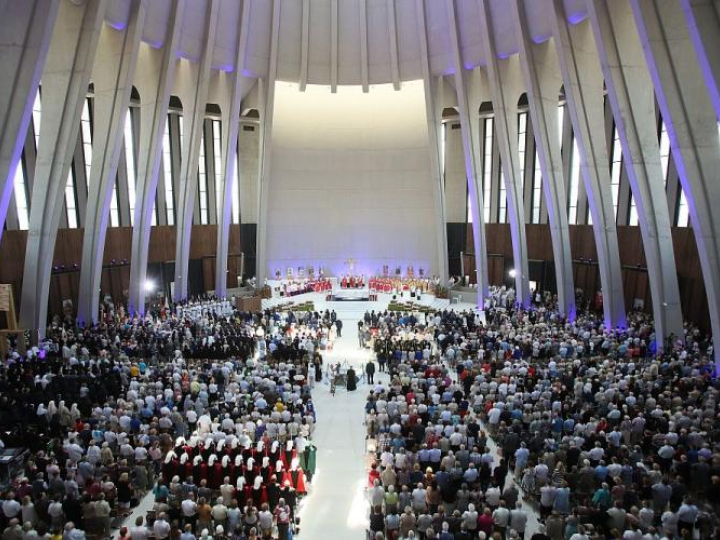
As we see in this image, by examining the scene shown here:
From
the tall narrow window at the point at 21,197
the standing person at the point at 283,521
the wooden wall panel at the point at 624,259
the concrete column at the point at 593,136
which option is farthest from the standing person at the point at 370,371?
the tall narrow window at the point at 21,197

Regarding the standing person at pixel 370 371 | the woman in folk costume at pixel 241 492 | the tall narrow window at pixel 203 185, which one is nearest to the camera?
the woman in folk costume at pixel 241 492

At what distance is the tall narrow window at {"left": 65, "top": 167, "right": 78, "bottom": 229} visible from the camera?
28755 mm

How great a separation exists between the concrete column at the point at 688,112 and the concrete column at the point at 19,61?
15350mm

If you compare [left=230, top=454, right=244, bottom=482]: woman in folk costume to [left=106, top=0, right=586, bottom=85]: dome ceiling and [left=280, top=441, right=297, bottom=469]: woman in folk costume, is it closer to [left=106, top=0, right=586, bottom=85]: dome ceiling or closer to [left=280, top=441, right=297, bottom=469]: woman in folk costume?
[left=280, top=441, right=297, bottom=469]: woman in folk costume

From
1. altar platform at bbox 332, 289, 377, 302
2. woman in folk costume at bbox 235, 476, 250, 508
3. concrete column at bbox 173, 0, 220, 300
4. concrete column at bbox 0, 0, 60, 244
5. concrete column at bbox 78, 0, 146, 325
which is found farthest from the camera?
altar platform at bbox 332, 289, 377, 302

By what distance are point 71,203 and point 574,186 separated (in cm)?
2474

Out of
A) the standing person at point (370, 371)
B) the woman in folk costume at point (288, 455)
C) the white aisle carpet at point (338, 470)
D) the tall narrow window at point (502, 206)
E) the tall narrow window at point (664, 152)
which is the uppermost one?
the tall narrow window at point (664, 152)

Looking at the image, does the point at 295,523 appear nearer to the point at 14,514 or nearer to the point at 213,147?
the point at 14,514

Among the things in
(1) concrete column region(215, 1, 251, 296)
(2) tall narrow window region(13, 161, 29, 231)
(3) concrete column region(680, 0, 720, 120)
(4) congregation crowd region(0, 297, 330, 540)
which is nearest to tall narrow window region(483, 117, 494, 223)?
(1) concrete column region(215, 1, 251, 296)

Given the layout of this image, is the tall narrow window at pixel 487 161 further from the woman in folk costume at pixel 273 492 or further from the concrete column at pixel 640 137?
the woman in folk costume at pixel 273 492

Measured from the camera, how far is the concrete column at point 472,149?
3053 cm

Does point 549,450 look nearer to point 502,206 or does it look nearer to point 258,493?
point 258,493

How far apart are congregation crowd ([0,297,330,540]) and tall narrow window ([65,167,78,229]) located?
30.7ft

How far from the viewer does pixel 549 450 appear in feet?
38.5
